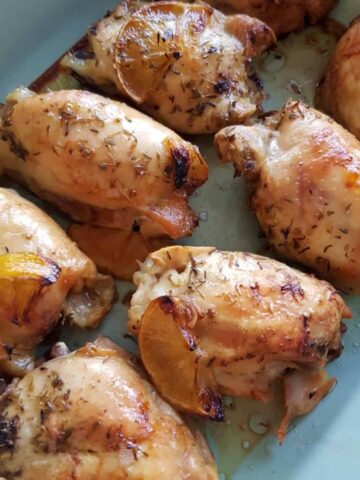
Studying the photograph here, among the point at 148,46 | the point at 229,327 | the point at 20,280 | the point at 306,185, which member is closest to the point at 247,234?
the point at 306,185

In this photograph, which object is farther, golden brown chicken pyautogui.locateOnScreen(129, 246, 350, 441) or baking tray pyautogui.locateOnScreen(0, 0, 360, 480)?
baking tray pyautogui.locateOnScreen(0, 0, 360, 480)

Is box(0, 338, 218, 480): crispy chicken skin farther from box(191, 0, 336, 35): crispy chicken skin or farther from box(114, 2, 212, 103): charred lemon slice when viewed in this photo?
box(191, 0, 336, 35): crispy chicken skin

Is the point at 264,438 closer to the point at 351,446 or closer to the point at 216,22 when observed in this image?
the point at 351,446

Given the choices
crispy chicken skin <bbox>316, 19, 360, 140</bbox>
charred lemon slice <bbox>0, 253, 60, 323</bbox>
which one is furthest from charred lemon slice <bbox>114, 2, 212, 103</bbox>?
charred lemon slice <bbox>0, 253, 60, 323</bbox>

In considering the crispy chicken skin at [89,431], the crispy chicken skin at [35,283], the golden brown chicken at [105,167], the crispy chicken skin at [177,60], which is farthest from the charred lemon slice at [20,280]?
the crispy chicken skin at [177,60]

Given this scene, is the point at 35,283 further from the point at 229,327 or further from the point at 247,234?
the point at 247,234

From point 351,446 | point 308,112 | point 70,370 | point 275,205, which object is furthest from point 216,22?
point 351,446
